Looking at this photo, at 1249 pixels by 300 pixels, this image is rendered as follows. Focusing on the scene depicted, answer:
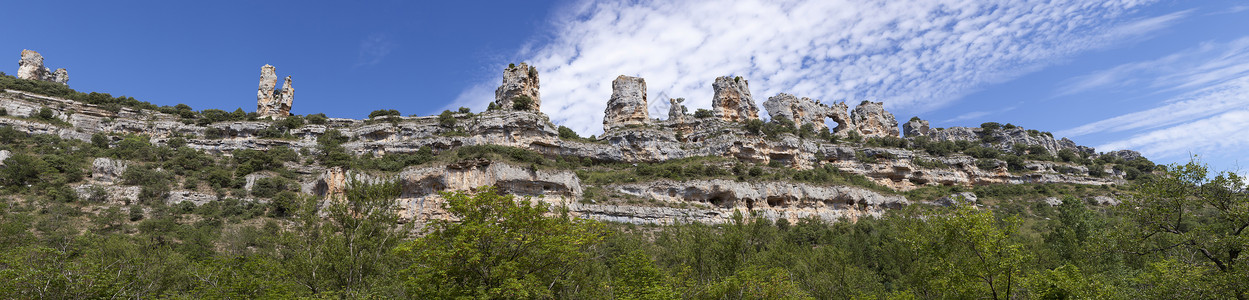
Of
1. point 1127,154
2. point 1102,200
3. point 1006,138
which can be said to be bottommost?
point 1102,200

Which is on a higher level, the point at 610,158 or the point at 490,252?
the point at 610,158

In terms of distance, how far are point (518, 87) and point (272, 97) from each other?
38.3m

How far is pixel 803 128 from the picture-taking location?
92812 mm

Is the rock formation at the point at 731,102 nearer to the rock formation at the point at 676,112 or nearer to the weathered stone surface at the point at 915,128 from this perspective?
the rock formation at the point at 676,112

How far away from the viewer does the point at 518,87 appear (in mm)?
83688

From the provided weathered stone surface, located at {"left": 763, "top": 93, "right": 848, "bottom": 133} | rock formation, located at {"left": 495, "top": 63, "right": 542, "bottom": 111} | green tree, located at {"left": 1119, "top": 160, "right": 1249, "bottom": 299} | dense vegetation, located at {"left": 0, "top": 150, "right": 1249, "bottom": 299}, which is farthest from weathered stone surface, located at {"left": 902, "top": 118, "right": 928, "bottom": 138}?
green tree, located at {"left": 1119, "top": 160, "right": 1249, "bottom": 299}

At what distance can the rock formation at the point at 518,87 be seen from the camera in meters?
83.6

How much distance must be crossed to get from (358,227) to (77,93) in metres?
84.1

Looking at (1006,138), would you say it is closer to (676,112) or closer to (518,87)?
(676,112)

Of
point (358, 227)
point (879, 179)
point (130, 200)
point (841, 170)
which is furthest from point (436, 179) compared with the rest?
point (879, 179)

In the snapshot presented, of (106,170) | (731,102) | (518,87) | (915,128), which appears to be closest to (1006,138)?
(915,128)

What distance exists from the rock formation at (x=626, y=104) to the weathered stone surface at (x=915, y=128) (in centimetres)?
6614

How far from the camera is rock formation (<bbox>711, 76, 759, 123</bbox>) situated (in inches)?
3684

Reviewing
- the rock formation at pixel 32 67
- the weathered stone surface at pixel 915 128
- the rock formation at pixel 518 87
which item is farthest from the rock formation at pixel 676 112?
the rock formation at pixel 32 67
